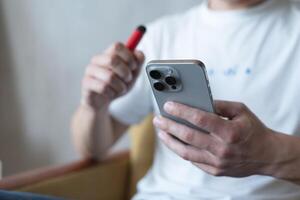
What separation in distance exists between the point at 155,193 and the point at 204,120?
0.34m

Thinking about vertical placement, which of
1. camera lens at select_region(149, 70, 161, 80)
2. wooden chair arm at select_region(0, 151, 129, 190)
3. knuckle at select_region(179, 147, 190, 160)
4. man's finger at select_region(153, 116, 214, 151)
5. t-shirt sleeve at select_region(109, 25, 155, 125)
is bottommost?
wooden chair arm at select_region(0, 151, 129, 190)

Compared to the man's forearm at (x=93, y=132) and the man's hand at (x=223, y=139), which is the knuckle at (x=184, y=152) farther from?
the man's forearm at (x=93, y=132)

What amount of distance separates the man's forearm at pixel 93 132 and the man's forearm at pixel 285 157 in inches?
14.6

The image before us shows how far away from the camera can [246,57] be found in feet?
2.54

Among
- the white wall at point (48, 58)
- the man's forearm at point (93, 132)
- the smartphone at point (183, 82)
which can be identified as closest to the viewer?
the smartphone at point (183, 82)

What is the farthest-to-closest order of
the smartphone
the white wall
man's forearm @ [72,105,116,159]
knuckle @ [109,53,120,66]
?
1. the white wall
2. man's forearm @ [72,105,116,159]
3. knuckle @ [109,53,120,66]
4. the smartphone

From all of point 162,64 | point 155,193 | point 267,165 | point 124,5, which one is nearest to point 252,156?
point 267,165

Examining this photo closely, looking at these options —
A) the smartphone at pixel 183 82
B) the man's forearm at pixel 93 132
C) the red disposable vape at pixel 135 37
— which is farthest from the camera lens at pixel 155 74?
the man's forearm at pixel 93 132

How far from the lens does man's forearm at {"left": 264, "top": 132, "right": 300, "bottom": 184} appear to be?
0.60 meters

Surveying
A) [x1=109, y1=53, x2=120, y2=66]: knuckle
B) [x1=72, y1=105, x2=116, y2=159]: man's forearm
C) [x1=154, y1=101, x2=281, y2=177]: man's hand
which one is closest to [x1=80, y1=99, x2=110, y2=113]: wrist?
[x1=72, y1=105, x2=116, y2=159]: man's forearm

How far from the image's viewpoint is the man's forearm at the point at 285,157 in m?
0.60

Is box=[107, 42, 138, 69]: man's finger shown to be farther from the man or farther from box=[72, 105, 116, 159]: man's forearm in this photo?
box=[72, 105, 116, 159]: man's forearm

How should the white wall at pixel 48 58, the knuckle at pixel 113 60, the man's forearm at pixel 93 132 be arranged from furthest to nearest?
the white wall at pixel 48 58
the man's forearm at pixel 93 132
the knuckle at pixel 113 60

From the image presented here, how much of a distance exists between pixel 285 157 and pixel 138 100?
0.38m
